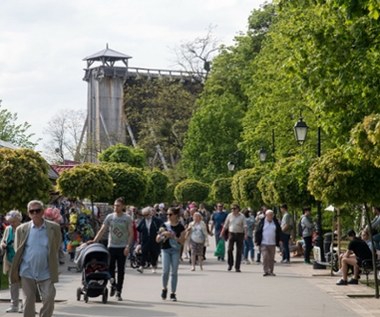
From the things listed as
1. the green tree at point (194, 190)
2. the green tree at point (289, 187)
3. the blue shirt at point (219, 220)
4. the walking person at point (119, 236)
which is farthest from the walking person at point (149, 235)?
the green tree at point (194, 190)

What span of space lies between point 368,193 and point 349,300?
6.93 feet

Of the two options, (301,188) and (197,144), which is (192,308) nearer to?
(301,188)

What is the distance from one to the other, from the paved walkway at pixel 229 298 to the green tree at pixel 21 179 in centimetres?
211

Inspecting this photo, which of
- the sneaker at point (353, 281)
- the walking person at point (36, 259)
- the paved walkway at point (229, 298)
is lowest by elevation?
the paved walkway at point (229, 298)

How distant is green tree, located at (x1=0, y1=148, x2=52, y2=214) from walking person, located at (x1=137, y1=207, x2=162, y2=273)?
3.39m

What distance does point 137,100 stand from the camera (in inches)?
4377

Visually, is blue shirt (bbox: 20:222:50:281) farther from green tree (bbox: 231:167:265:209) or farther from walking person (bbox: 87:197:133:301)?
green tree (bbox: 231:167:265:209)

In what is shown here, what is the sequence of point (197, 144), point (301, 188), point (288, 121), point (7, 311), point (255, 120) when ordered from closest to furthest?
point (7, 311)
point (301, 188)
point (288, 121)
point (255, 120)
point (197, 144)

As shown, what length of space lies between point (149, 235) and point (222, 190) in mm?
43861

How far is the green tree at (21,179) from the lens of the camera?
25.5m

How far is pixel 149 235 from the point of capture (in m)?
28.9

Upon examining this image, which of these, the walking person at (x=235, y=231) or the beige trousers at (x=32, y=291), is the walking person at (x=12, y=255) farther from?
the walking person at (x=235, y=231)

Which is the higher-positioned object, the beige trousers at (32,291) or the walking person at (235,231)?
the walking person at (235,231)

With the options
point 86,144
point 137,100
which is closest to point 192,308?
point 86,144
